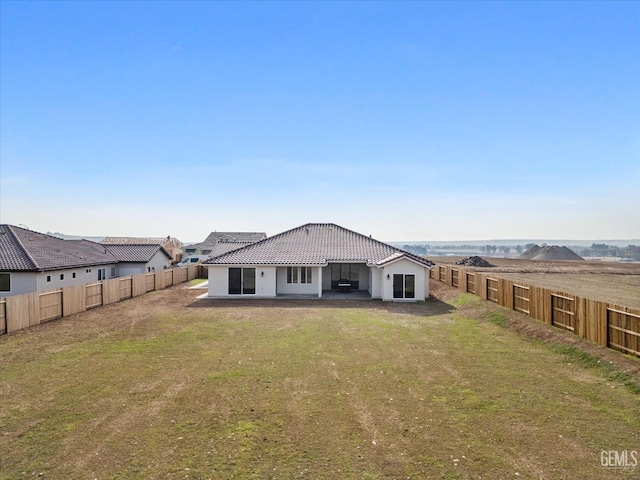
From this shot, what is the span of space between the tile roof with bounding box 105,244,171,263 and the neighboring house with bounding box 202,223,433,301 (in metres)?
16.3

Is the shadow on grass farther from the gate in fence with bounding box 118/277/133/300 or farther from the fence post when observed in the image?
the fence post

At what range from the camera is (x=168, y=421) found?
24.3 feet

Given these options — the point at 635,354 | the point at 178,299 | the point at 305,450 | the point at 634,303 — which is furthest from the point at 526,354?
the point at 178,299

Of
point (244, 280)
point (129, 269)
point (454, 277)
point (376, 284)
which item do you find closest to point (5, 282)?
point (129, 269)

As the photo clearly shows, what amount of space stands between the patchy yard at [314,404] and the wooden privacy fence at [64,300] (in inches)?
42.2

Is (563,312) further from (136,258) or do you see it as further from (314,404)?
(136,258)

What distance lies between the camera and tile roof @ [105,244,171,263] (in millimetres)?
36375

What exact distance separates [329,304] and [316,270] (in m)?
3.65

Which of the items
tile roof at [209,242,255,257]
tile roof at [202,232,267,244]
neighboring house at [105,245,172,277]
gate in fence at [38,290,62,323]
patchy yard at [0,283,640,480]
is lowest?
patchy yard at [0,283,640,480]

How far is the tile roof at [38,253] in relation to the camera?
23.2 m

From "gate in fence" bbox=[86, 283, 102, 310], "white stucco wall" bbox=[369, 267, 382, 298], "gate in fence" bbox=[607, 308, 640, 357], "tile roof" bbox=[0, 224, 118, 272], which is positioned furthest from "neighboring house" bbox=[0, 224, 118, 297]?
"gate in fence" bbox=[607, 308, 640, 357]

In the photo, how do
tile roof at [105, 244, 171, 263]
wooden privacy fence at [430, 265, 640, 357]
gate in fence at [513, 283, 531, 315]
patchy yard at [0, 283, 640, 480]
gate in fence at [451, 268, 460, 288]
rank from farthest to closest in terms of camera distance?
1. tile roof at [105, 244, 171, 263]
2. gate in fence at [451, 268, 460, 288]
3. gate in fence at [513, 283, 531, 315]
4. wooden privacy fence at [430, 265, 640, 357]
5. patchy yard at [0, 283, 640, 480]

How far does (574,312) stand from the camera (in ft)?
41.7

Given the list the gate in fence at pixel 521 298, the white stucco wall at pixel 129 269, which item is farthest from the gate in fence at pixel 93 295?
the gate in fence at pixel 521 298
